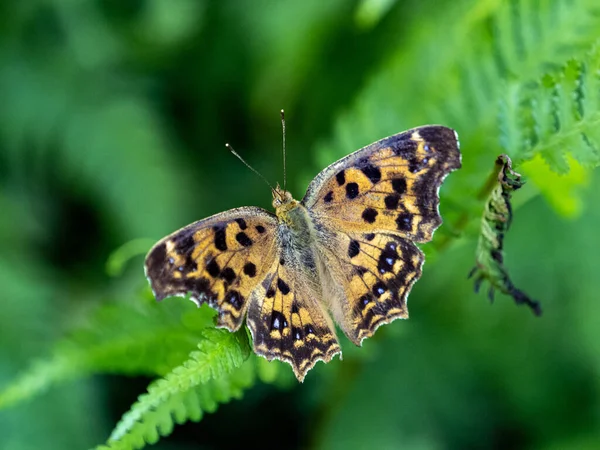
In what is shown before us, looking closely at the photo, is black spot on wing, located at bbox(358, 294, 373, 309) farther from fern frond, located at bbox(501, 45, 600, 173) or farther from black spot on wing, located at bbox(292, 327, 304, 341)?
fern frond, located at bbox(501, 45, 600, 173)

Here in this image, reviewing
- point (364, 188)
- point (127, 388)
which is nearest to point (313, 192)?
point (364, 188)

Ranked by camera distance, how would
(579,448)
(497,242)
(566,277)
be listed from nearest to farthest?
(497,242) → (579,448) → (566,277)

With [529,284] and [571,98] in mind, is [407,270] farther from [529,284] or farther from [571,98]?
[529,284]

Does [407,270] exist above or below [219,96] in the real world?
below

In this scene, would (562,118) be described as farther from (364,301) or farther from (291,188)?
(291,188)

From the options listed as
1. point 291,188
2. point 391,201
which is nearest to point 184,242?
point 391,201

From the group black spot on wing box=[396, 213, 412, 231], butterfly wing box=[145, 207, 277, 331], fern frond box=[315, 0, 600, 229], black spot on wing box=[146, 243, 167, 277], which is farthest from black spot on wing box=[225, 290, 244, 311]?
fern frond box=[315, 0, 600, 229]
